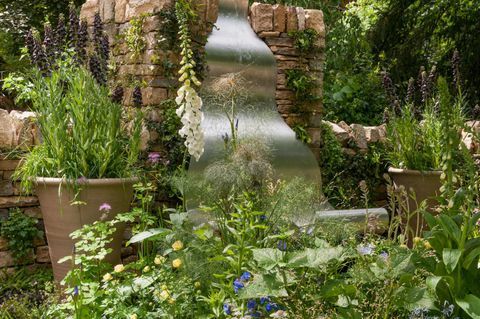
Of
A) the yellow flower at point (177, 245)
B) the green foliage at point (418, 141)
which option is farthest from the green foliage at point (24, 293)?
the green foliage at point (418, 141)

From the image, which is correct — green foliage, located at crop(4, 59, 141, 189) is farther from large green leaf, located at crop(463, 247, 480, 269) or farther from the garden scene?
large green leaf, located at crop(463, 247, 480, 269)

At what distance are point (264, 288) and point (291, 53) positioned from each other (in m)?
3.23

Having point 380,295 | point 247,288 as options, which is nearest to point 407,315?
point 380,295

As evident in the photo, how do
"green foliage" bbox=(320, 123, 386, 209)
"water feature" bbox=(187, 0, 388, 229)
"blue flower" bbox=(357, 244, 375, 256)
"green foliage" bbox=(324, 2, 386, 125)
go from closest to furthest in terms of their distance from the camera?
"blue flower" bbox=(357, 244, 375, 256), "water feature" bbox=(187, 0, 388, 229), "green foliage" bbox=(320, 123, 386, 209), "green foliage" bbox=(324, 2, 386, 125)

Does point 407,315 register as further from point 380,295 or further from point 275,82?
point 275,82

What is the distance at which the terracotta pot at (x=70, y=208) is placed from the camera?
375cm

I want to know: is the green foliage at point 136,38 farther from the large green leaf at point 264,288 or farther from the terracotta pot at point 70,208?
the large green leaf at point 264,288

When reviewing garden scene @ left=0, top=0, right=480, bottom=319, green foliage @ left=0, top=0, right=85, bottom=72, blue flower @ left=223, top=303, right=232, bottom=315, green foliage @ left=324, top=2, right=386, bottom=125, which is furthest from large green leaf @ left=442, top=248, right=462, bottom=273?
green foliage @ left=0, top=0, right=85, bottom=72

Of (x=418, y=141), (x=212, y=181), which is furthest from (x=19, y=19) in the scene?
(x=212, y=181)

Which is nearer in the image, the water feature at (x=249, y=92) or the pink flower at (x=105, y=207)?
the pink flower at (x=105, y=207)

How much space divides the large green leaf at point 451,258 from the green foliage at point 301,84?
2.90 metres

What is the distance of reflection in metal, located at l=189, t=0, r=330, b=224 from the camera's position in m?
4.73

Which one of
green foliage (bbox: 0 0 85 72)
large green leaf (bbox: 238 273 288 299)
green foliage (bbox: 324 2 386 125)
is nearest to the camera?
large green leaf (bbox: 238 273 288 299)

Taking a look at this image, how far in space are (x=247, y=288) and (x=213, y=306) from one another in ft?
1.03
